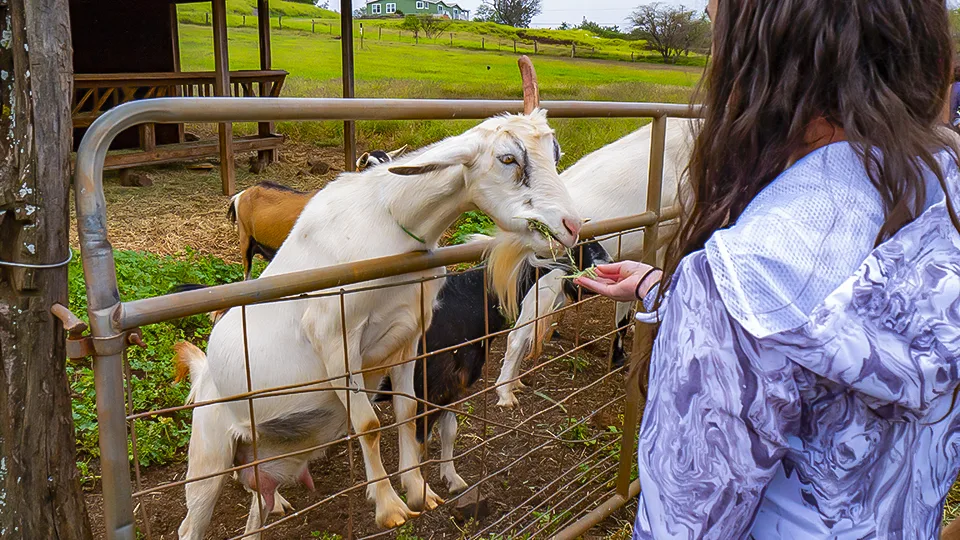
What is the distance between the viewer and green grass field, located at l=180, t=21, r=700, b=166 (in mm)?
11320

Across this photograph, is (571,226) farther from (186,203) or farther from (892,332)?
(186,203)

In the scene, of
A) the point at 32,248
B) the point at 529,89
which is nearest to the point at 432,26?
the point at 529,89

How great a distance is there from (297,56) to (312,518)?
553 inches

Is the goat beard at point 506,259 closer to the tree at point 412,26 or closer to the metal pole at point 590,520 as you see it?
the metal pole at point 590,520

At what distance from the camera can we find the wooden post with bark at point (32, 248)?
4.22 feet

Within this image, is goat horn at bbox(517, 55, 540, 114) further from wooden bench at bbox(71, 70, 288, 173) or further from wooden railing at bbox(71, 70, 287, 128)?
wooden bench at bbox(71, 70, 288, 173)

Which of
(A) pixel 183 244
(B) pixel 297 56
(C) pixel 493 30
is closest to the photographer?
(A) pixel 183 244

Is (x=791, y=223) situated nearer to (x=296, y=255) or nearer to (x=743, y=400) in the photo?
(x=743, y=400)

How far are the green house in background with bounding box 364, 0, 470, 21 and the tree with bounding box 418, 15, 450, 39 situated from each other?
3.15 feet

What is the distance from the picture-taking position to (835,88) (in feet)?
3.12

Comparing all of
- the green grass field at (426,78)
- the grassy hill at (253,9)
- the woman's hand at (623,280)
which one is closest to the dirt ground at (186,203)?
the green grass field at (426,78)

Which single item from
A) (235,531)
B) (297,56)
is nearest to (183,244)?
(235,531)

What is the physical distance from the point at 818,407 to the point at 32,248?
4.27 ft

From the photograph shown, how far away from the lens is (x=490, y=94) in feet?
43.0
